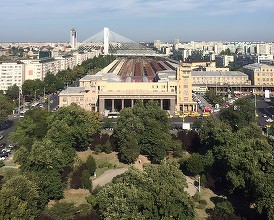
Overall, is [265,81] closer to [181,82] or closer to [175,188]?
[181,82]

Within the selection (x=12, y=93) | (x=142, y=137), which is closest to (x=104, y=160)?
(x=142, y=137)

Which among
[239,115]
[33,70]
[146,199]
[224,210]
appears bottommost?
[224,210]

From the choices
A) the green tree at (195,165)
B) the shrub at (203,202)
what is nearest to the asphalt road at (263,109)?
the green tree at (195,165)

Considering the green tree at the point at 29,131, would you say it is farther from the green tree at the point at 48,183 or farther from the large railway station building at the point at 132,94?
the large railway station building at the point at 132,94

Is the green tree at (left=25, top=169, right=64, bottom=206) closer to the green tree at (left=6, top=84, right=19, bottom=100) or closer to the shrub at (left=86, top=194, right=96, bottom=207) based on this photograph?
the shrub at (left=86, top=194, right=96, bottom=207)

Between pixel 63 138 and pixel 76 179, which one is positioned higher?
pixel 63 138

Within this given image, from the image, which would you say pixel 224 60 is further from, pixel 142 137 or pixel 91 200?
pixel 91 200

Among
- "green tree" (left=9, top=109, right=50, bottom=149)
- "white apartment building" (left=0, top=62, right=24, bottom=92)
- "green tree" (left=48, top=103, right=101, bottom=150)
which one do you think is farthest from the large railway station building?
"white apartment building" (left=0, top=62, right=24, bottom=92)
